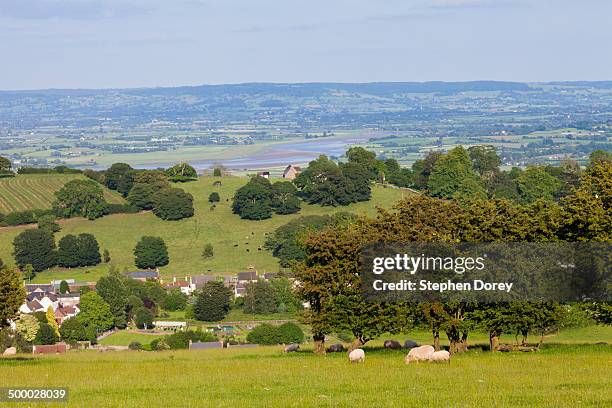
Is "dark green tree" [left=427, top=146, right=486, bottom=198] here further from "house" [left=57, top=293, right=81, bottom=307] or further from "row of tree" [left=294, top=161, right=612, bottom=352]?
"row of tree" [left=294, top=161, right=612, bottom=352]

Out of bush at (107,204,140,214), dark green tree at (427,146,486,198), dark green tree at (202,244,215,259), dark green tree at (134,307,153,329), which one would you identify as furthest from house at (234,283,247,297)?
bush at (107,204,140,214)

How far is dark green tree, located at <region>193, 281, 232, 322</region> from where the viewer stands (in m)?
100

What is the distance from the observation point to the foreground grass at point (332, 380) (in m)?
27.1

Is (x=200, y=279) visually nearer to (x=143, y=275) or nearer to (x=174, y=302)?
(x=143, y=275)

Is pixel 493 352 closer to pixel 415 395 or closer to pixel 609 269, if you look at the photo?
pixel 609 269

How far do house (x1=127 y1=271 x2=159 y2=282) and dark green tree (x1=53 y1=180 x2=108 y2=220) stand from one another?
26.5 metres

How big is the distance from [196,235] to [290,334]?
2292 inches

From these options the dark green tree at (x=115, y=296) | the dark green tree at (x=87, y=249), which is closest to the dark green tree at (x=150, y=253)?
the dark green tree at (x=87, y=249)

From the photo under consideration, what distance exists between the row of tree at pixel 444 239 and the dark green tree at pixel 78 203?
104383 millimetres

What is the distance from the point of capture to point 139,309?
99.0 meters

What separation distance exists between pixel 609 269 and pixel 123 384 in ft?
65.0

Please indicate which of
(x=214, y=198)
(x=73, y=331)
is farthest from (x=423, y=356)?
(x=214, y=198)

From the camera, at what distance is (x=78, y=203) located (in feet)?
483

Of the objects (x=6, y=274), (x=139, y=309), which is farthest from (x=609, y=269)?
(x=139, y=309)
